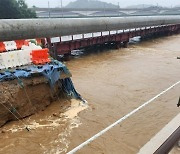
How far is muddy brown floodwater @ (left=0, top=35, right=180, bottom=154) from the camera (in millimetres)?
6562

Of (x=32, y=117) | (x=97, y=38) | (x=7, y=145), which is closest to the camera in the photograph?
(x=7, y=145)

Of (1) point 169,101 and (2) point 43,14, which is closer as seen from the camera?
(1) point 169,101

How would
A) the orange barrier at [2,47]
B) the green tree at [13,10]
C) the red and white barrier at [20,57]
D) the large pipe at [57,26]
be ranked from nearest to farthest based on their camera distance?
1. the red and white barrier at [20,57]
2. the large pipe at [57,26]
3. the orange barrier at [2,47]
4. the green tree at [13,10]

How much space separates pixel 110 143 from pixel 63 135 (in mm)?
1289

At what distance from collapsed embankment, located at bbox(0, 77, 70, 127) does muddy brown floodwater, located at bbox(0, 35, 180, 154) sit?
0.74 feet

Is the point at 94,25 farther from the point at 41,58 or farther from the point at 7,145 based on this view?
the point at 7,145

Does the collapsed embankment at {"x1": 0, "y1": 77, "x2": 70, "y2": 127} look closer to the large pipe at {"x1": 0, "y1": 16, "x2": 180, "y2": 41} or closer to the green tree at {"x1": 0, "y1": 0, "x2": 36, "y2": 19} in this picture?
the large pipe at {"x1": 0, "y1": 16, "x2": 180, "y2": 41}

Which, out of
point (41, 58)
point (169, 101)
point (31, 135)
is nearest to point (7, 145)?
point (31, 135)

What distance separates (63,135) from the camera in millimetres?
7012

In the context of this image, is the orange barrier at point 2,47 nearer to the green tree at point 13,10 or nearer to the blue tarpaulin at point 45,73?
the blue tarpaulin at point 45,73

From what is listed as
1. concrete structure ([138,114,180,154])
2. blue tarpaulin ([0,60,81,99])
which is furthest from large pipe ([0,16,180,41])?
concrete structure ([138,114,180,154])

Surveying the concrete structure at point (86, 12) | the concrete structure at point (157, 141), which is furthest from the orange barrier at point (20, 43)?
the concrete structure at point (86, 12)

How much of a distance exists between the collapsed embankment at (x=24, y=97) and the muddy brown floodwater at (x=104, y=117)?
0.23 metres

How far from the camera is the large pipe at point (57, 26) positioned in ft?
30.4
